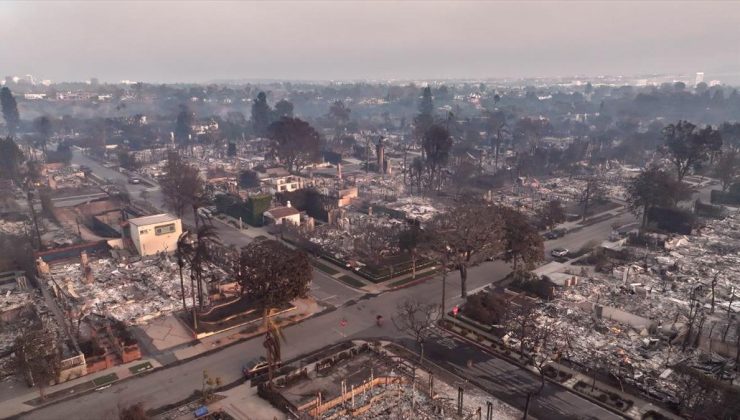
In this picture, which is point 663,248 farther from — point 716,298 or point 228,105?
point 228,105

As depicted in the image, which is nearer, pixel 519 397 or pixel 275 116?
pixel 519 397

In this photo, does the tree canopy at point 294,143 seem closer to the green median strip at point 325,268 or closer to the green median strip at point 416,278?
the green median strip at point 325,268

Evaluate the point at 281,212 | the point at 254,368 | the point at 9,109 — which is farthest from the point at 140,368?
the point at 9,109

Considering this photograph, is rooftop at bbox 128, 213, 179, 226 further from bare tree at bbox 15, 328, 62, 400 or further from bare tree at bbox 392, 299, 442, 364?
bare tree at bbox 392, 299, 442, 364

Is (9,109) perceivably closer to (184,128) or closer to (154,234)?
(184,128)

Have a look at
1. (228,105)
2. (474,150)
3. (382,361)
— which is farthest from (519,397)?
(228,105)

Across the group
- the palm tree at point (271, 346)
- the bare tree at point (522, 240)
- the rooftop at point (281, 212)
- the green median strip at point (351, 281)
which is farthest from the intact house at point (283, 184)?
the palm tree at point (271, 346)
